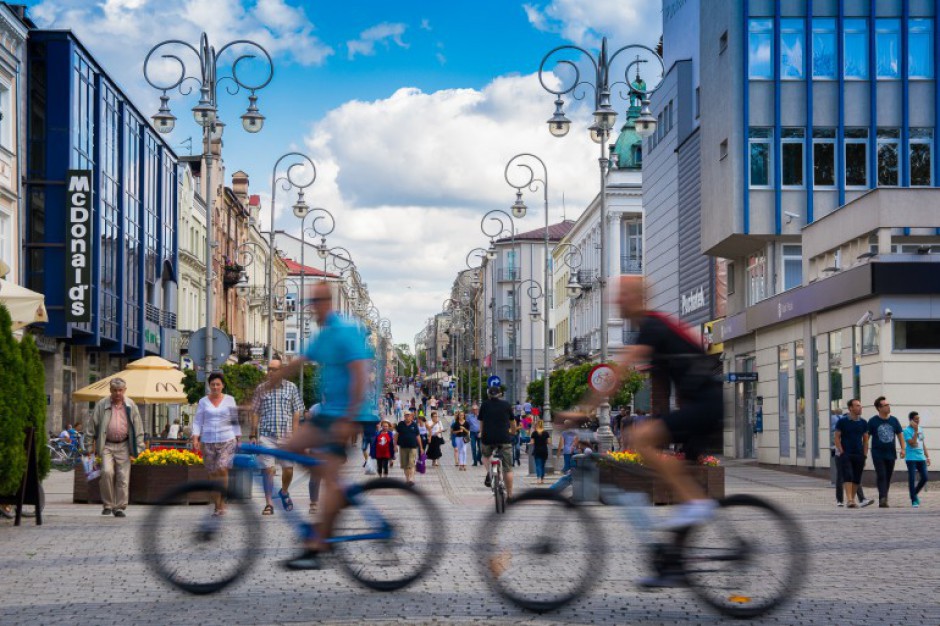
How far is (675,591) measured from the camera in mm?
10047

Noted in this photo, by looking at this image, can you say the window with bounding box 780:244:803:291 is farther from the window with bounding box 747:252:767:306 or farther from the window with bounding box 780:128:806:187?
the window with bounding box 780:128:806:187

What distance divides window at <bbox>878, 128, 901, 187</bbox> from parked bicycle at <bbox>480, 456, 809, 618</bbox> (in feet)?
110

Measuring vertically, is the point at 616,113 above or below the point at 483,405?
above

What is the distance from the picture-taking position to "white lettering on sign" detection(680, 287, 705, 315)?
51.7 m

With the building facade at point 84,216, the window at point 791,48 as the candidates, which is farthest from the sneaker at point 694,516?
the building facade at point 84,216

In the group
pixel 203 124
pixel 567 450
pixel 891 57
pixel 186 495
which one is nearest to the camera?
pixel 186 495

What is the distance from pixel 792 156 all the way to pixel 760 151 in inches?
36.9

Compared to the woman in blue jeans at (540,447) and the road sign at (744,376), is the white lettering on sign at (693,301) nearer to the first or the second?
the road sign at (744,376)

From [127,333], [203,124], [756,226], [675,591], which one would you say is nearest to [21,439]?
[675,591]

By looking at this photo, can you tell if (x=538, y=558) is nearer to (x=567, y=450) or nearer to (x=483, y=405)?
(x=483, y=405)

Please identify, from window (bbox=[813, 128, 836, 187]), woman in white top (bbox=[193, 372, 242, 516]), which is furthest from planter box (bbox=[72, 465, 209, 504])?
window (bbox=[813, 128, 836, 187])

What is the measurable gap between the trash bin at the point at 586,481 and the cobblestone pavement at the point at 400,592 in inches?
3.6

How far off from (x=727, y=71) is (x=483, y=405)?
2155 centimetres

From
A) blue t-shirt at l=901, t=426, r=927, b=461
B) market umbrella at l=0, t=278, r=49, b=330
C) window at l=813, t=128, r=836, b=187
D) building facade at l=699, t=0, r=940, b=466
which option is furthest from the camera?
window at l=813, t=128, r=836, b=187
